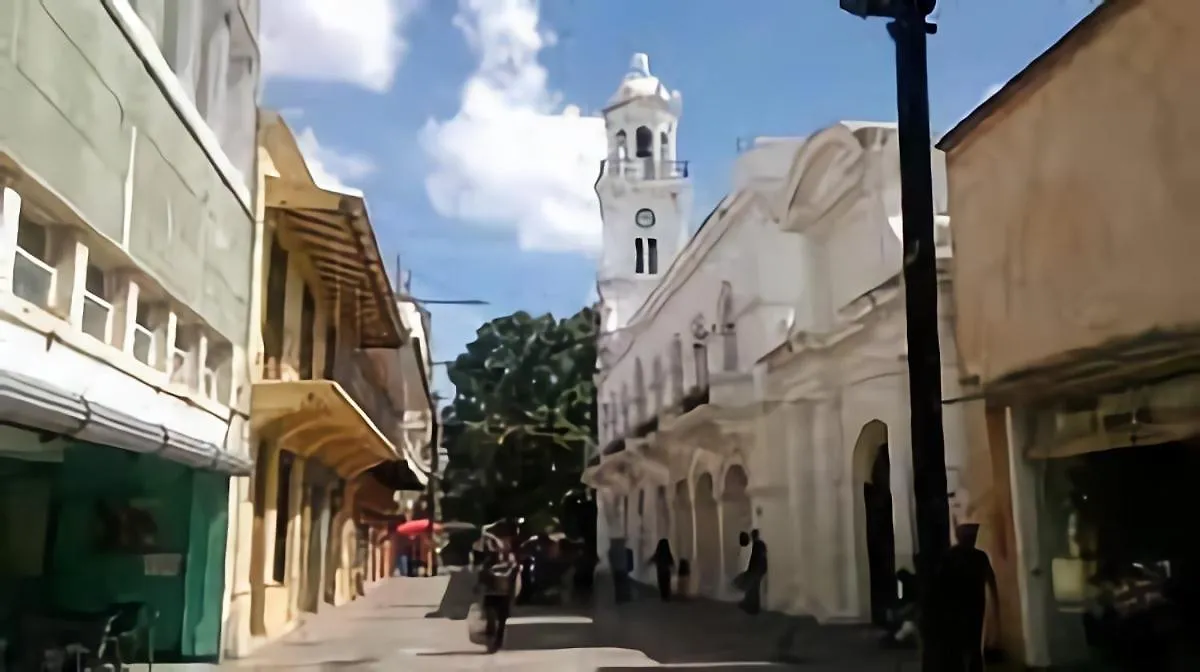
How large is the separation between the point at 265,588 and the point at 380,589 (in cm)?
1708

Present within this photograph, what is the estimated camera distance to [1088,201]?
998 cm

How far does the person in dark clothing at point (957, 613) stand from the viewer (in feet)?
19.2

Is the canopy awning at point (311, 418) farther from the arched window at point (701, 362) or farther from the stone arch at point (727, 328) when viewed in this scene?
the arched window at point (701, 362)

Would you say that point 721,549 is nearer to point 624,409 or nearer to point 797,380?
point 797,380

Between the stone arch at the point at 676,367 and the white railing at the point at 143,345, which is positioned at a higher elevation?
the stone arch at the point at 676,367

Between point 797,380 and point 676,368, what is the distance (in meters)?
9.44

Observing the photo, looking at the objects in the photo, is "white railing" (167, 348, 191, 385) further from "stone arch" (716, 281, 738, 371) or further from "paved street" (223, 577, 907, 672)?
"stone arch" (716, 281, 738, 371)

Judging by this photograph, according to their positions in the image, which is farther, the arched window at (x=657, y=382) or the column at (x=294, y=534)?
the arched window at (x=657, y=382)

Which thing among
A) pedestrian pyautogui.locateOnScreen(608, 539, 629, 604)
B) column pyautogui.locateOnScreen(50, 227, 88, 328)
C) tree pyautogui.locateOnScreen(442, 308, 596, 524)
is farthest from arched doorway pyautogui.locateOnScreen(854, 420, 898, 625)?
tree pyautogui.locateOnScreen(442, 308, 596, 524)

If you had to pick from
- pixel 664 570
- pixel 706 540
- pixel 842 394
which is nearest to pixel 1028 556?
pixel 842 394

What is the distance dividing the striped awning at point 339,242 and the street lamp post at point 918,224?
9.02 m

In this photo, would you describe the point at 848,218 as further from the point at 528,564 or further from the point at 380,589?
the point at 380,589

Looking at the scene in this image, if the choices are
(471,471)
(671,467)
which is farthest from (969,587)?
(471,471)

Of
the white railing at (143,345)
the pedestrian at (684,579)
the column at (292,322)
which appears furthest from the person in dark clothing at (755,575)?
the white railing at (143,345)
